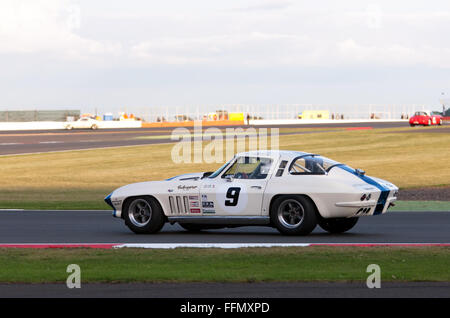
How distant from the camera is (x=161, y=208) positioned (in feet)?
48.9

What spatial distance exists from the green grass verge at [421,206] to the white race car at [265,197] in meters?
6.32

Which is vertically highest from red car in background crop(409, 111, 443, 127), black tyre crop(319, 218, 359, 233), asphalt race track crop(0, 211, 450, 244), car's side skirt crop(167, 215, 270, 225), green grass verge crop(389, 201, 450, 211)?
red car in background crop(409, 111, 443, 127)

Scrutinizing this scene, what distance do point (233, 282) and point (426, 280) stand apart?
7.32 feet

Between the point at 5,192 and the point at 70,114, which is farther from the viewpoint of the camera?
the point at 70,114

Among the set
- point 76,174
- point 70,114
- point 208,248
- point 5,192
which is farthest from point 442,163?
point 70,114

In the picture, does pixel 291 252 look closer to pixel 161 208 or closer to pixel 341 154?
pixel 161 208

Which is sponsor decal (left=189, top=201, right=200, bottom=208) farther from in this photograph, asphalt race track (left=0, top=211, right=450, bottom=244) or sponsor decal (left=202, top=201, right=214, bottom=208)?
asphalt race track (left=0, top=211, right=450, bottom=244)

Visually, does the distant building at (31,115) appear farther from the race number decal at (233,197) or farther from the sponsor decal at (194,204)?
the race number decal at (233,197)

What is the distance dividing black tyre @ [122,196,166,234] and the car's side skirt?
230 mm

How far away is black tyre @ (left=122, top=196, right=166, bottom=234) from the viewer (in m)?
14.9

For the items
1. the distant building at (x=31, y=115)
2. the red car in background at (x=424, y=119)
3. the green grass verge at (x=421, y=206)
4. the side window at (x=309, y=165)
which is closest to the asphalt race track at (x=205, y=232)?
the side window at (x=309, y=165)

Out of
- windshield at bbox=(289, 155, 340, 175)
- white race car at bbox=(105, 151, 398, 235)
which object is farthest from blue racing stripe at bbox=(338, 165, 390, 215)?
windshield at bbox=(289, 155, 340, 175)

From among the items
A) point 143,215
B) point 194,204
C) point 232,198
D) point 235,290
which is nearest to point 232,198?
point 232,198
